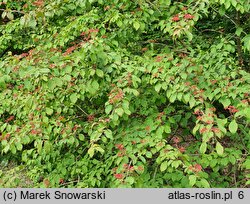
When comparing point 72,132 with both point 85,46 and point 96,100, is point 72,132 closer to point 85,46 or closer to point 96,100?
point 96,100

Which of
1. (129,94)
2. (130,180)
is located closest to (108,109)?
(129,94)

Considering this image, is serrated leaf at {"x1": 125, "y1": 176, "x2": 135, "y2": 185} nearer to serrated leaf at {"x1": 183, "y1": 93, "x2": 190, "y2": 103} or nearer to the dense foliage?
the dense foliage

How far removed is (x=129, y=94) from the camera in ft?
9.72

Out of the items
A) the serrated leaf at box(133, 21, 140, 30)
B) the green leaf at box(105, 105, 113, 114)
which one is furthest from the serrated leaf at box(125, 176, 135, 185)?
the serrated leaf at box(133, 21, 140, 30)

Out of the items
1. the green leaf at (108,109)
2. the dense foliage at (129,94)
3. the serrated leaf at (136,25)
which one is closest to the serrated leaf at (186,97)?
the dense foliage at (129,94)

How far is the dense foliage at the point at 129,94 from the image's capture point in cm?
274

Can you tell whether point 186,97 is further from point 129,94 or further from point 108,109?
point 108,109

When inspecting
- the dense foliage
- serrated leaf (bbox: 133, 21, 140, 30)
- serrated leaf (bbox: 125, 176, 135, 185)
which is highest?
serrated leaf (bbox: 133, 21, 140, 30)

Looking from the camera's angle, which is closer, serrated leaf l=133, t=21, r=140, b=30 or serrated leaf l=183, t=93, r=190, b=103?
serrated leaf l=183, t=93, r=190, b=103

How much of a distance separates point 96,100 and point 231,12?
163 cm

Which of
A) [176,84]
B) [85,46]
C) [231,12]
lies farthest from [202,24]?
[85,46]

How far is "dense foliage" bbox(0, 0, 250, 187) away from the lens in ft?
8.99

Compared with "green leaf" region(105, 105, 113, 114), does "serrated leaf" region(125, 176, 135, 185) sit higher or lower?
lower

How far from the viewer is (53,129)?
131 inches
